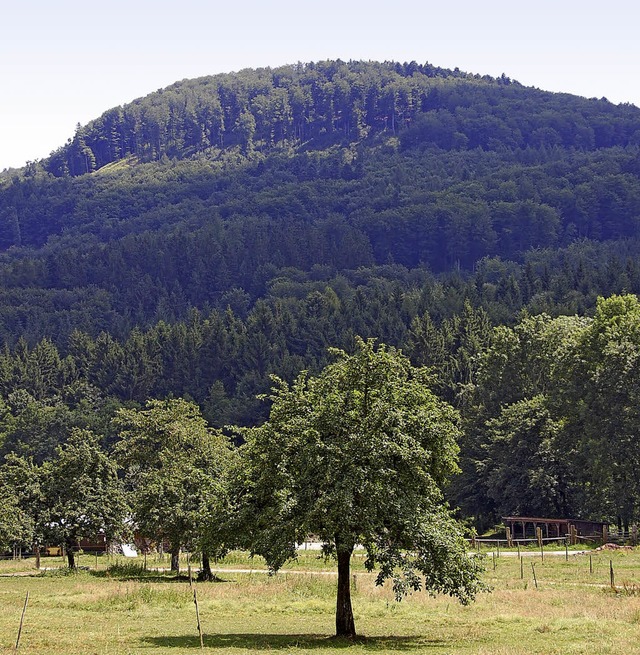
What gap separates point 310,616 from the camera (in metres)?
49.3

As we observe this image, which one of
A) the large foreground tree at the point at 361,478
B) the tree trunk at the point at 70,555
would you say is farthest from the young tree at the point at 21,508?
the large foreground tree at the point at 361,478

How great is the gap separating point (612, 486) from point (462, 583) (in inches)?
2332

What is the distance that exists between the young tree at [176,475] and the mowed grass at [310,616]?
3.36 meters

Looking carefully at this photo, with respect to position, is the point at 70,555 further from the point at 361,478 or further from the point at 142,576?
the point at 361,478

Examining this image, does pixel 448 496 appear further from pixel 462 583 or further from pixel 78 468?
pixel 462 583

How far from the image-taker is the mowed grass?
37625 mm

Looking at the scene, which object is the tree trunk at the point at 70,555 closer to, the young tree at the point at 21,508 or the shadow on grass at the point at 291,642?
the young tree at the point at 21,508

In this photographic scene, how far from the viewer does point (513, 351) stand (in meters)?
126

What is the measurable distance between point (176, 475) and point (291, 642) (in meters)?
40.0

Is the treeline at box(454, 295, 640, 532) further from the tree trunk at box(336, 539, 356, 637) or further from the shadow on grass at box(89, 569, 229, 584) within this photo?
the tree trunk at box(336, 539, 356, 637)

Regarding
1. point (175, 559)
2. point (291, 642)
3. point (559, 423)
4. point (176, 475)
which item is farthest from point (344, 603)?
point (559, 423)

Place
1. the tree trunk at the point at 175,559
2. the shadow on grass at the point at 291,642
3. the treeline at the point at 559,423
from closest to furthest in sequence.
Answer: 1. the shadow on grass at the point at 291,642
2. the tree trunk at the point at 175,559
3. the treeline at the point at 559,423

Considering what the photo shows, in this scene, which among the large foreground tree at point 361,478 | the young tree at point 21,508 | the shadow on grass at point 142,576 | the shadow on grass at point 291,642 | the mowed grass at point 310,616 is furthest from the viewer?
the young tree at point 21,508

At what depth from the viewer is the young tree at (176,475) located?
45.3 metres
